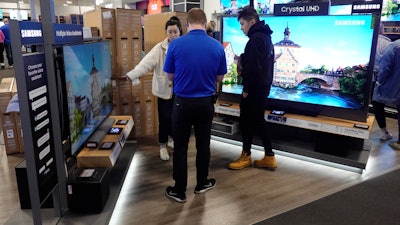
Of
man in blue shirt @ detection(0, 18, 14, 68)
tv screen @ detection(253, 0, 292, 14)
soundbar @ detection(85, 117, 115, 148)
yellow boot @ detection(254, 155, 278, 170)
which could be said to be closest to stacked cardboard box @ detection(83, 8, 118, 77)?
soundbar @ detection(85, 117, 115, 148)

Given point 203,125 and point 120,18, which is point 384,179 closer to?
point 203,125

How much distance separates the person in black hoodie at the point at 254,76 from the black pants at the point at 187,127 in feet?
2.41

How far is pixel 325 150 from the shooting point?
368 cm

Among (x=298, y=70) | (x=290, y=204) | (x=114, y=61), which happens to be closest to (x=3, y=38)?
(x=114, y=61)

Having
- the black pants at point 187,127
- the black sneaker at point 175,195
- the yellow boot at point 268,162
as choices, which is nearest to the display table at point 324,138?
the yellow boot at point 268,162

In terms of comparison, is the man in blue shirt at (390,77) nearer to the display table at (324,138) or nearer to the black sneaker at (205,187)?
the display table at (324,138)

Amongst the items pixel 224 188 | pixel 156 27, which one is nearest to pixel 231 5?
pixel 156 27

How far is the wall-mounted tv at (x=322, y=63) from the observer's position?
352cm

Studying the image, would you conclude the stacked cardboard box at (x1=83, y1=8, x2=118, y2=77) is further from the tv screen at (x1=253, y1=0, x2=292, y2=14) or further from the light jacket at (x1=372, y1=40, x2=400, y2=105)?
the tv screen at (x1=253, y1=0, x2=292, y2=14)

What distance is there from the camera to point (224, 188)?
3111 mm

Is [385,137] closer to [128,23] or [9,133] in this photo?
[128,23]

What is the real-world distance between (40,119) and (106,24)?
2.39 m

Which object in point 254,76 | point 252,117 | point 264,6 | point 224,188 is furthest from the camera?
point 264,6

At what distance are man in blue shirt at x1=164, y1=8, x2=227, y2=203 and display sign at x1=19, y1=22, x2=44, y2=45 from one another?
3.17 ft
